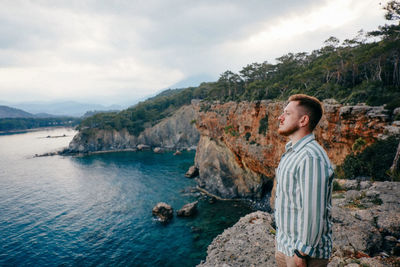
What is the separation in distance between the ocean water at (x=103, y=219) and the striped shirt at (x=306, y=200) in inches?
677

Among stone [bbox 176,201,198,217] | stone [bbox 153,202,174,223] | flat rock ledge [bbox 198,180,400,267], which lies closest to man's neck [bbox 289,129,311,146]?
flat rock ledge [bbox 198,180,400,267]

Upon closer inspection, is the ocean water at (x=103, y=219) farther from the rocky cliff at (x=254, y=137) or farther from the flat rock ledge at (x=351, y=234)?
the flat rock ledge at (x=351, y=234)

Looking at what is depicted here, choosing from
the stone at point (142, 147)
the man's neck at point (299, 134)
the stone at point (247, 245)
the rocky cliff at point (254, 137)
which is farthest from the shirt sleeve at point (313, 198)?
the stone at point (142, 147)

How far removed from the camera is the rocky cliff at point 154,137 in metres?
71.1

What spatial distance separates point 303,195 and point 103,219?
1106 inches

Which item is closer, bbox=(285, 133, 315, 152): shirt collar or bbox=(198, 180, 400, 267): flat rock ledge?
bbox=(285, 133, 315, 152): shirt collar

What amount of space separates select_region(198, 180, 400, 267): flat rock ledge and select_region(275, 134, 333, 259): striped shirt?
13.0ft

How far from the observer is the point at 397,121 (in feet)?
34.5

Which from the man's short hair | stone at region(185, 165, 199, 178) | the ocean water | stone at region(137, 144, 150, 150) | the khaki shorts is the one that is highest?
the man's short hair

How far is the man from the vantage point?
6.01ft

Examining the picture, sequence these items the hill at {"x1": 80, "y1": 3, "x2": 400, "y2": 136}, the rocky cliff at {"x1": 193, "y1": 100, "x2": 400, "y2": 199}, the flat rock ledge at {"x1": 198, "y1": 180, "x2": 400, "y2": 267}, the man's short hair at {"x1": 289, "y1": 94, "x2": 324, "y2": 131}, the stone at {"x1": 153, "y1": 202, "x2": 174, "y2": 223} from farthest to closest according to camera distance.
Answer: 1. the stone at {"x1": 153, "y1": 202, "x2": 174, "y2": 223}
2. the hill at {"x1": 80, "y1": 3, "x2": 400, "y2": 136}
3. the rocky cliff at {"x1": 193, "y1": 100, "x2": 400, "y2": 199}
4. the flat rock ledge at {"x1": 198, "y1": 180, "x2": 400, "y2": 267}
5. the man's short hair at {"x1": 289, "y1": 94, "x2": 324, "y2": 131}

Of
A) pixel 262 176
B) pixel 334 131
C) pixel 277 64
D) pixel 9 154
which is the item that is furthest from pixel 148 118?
pixel 334 131

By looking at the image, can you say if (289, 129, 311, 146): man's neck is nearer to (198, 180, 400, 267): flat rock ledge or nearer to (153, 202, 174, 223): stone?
(198, 180, 400, 267): flat rock ledge

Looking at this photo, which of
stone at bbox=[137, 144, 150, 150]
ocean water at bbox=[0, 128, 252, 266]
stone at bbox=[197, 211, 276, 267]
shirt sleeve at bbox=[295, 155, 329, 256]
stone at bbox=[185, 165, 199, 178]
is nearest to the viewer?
shirt sleeve at bbox=[295, 155, 329, 256]
